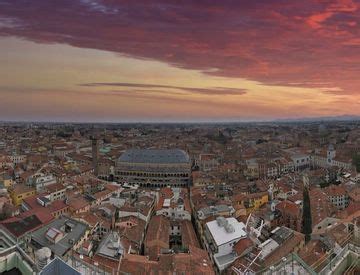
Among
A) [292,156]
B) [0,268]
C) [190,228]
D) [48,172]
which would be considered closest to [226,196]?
[190,228]

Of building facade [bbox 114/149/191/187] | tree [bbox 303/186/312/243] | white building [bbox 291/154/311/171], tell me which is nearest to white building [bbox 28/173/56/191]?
building facade [bbox 114/149/191/187]

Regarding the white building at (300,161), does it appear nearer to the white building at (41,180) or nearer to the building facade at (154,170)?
the building facade at (154,170)

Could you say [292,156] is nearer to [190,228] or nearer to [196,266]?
[190,228]

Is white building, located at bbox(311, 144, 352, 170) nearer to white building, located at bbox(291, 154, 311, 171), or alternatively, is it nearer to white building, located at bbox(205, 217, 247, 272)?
white building, located at bbox(291, 154, 311, 171)

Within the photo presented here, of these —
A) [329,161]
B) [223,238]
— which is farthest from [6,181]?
[329,161]

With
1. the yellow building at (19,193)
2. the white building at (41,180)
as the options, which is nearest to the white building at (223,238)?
the yellow building at (19,193)
